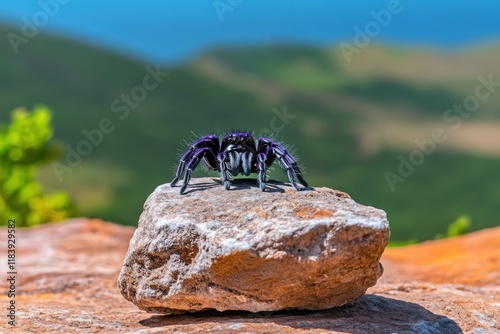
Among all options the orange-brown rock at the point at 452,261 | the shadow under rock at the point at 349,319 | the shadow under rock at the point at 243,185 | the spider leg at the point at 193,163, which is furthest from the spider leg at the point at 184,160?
the orange-brown rock at the point at 452,261

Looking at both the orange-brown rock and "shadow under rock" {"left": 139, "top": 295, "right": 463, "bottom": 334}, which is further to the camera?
the orange-brown rock

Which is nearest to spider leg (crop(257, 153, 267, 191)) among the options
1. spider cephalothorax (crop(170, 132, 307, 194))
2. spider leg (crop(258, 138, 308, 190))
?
spider cephalothorax (crop(170, 132, 307, 194))

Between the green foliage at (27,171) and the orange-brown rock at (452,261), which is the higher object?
the green foliage at (27,171)

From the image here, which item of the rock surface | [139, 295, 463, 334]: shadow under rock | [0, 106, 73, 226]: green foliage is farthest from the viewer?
[0, 106, 73, 226]: green foliage

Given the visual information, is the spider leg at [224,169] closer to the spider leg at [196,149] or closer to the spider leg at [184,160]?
the spider leg at [196,149]

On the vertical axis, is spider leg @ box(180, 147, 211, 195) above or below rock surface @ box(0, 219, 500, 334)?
above

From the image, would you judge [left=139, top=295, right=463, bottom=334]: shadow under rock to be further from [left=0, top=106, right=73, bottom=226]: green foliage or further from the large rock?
[left=0, top=106, right=73, bottom=226]: green foliage

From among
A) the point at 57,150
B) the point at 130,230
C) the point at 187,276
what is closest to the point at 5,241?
the point at 130,230

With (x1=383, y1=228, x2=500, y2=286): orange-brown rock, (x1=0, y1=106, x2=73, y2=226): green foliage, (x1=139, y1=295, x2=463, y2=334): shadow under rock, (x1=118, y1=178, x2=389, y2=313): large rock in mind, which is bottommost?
(x1=139, y1=295, x2=463, y2=334): shadow under rock
